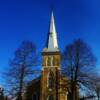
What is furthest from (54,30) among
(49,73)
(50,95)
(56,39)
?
(50,95)

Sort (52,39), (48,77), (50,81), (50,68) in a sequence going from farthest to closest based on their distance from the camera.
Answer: (52,39) < (50,68) < (48,77) < (50,81)

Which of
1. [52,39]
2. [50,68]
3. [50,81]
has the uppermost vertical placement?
[52,39]

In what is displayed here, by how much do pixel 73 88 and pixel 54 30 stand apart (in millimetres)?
31838

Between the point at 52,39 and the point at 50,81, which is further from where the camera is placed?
the point at 52,39

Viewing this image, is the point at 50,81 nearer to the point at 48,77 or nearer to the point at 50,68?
the point at 48,77

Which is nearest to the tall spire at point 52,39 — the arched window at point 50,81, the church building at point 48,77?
the church building at point 48,77

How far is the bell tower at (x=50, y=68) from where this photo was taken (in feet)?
224

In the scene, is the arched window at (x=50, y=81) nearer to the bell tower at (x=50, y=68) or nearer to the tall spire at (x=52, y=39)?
the bell tower at (x=50, y=68)

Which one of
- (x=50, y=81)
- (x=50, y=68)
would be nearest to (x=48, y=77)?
(x=50, y=81)

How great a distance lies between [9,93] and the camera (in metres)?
43.1

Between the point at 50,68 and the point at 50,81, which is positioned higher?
the point at 50,68

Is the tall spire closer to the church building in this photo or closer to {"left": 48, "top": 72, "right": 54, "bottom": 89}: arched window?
the church building

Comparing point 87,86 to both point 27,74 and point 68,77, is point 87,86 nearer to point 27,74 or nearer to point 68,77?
point 68,77

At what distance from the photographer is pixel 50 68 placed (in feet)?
230
